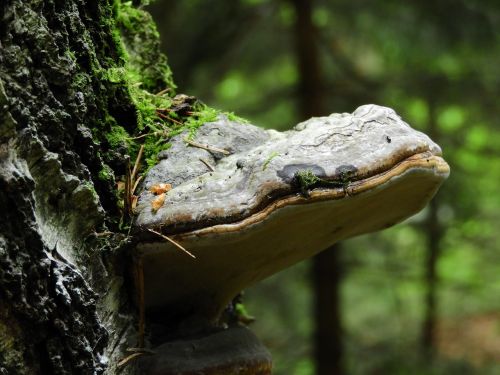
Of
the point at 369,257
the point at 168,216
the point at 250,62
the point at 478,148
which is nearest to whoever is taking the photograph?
the point at 168,216

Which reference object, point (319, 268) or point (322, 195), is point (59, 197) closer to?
point (322, 195)

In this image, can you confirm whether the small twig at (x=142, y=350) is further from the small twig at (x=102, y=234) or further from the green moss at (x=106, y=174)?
the green moss at (x=106, y=174)

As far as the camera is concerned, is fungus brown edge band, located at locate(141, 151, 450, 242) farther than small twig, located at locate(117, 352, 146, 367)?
No

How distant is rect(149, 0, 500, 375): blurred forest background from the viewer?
665cm

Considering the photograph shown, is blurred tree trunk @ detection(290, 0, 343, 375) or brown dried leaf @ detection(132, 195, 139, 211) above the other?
brown dried leaf @ detection(132, 195, 139, 211)

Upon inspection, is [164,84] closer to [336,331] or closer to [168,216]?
[168,216]

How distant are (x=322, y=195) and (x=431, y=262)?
8.46 m

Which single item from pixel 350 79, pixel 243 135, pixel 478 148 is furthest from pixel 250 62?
pixel 243 135

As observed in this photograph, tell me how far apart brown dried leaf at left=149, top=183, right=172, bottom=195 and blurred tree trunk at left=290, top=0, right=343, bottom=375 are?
16.7 feet

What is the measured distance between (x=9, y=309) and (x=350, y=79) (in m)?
6.65

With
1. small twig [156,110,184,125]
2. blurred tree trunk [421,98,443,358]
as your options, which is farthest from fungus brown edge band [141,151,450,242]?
blurred tree trunk [421,98,443,358]

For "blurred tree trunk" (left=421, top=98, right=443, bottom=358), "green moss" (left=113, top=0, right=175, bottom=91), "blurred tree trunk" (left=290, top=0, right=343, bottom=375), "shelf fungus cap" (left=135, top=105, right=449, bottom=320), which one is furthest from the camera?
"blurred tree trunk" (left=421, top=98, right=443, bottom=358)

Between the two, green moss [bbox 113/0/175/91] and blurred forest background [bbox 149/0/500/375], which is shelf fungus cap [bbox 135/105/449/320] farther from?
blurred forest background [bbox 149/0/500/375]

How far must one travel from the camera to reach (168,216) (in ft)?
4.81
